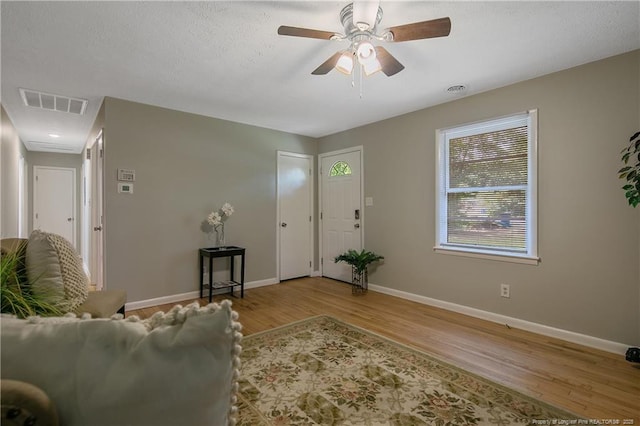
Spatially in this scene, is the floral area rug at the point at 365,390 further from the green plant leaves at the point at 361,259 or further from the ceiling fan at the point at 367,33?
the ceiling fan at the point at 367,33

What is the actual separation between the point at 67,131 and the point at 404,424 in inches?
233

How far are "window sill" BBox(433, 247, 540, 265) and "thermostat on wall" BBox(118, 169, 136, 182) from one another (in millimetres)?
3482

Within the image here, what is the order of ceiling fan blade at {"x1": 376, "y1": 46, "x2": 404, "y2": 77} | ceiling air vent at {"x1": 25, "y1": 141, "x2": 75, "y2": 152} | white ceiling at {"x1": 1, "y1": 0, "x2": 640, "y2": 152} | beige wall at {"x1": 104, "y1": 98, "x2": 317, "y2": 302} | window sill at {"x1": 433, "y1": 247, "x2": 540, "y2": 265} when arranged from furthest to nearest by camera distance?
ceiling air vent at {"x1": 25, "y1": 141, "x2": 75, "y2": 152}, beige wall at {"x1": 104, "y1": 98, "x2": 317, "y2": 302}, window sill at {"x1": 433, "y1": 247, "x2": 540, "y2": 265}, ceiling fan blade at {"x1": 376, "y1": 46, "x2": 404, "y2": 77}, white ceiling at {"x1": 1, "y1": 0, "x2": 640, "y2": 152}

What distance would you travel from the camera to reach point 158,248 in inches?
144

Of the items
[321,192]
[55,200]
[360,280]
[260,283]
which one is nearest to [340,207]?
[321,192]

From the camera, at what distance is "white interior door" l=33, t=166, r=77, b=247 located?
21.4 ft

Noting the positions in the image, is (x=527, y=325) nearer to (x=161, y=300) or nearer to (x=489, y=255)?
(x=489, y=255)

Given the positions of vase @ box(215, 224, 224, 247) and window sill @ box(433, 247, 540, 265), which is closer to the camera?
window sill @ box(433, 247, 540, 265)

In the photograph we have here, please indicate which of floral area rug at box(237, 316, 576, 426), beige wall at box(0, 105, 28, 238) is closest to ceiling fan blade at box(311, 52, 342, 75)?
floral area rug at box(237, 316, 576, 426)

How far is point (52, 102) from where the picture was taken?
3.54m

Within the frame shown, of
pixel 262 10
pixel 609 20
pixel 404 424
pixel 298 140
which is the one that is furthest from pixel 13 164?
pixel 609 20

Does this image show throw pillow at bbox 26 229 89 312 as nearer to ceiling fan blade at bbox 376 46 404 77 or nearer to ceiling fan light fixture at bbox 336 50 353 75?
ceiling fan light fixture at bbox 336 50 353 75

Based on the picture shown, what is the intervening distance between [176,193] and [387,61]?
2847 mm

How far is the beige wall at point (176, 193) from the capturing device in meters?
3.41
